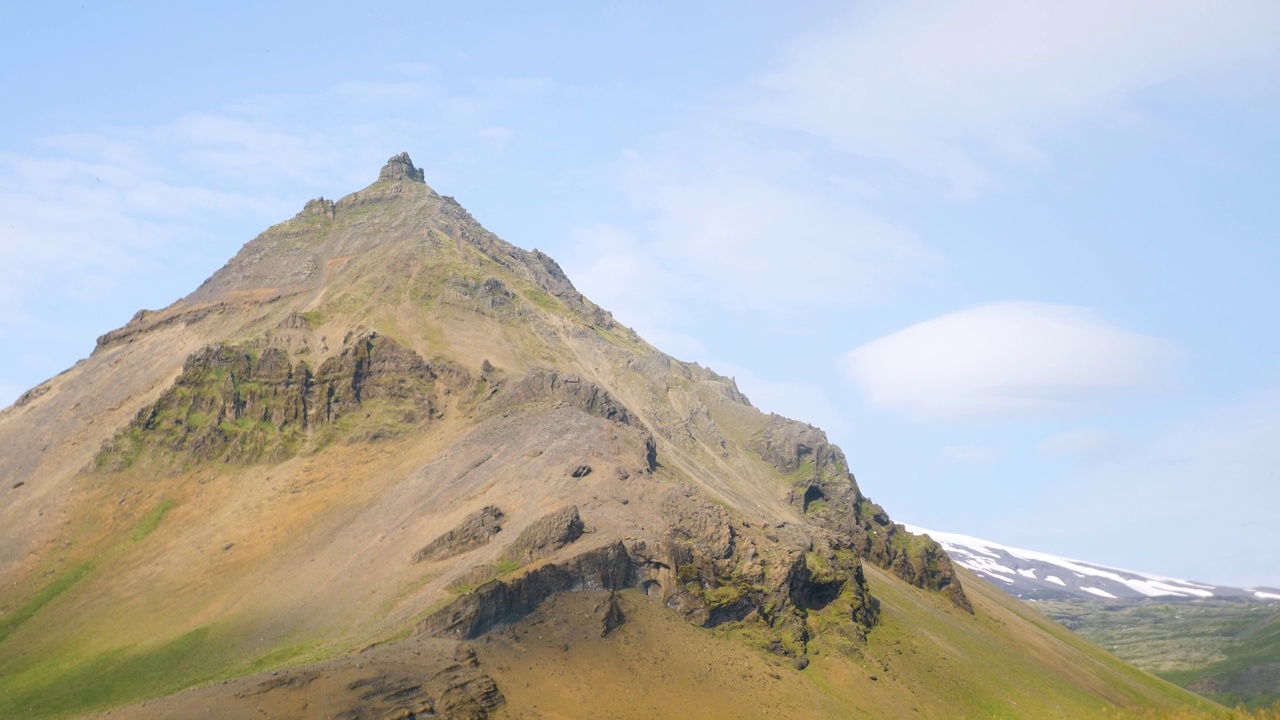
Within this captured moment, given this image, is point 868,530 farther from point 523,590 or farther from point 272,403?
point 523,590

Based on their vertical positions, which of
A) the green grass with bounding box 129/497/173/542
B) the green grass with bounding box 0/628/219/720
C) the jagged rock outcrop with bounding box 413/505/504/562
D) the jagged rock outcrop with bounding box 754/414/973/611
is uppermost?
the jagged rock outcrop with bounding box 754/414/973/611

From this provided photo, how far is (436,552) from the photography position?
112250 mm

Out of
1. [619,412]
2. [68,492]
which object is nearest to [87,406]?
[68,492]

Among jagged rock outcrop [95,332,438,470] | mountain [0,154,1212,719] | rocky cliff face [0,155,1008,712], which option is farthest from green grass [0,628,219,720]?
jagged rock outcrop [95,332,438,470]

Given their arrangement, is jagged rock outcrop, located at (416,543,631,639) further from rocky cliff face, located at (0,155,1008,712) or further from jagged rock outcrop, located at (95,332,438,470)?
jagged rock outcrop, located at (95,332,438,470)

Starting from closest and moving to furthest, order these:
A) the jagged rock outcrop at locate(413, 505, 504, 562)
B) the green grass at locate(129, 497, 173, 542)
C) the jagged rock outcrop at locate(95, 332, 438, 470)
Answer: the jagged rock outcrop at locate(413, 505, 504, 562) → the green grass at locate(129, 497, 173, 542) → the jagged rock outcrop at locate(95, 332, 438, 470)

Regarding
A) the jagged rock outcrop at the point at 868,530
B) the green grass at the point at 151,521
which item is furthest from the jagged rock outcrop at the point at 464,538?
the jagged rock outcrop at the point at 868,530

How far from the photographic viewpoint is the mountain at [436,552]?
86500mm

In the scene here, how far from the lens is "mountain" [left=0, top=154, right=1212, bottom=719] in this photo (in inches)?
3406

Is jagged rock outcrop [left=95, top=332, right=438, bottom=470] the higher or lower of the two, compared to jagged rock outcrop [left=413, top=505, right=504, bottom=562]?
higher

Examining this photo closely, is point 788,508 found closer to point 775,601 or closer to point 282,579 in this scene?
point 775,601

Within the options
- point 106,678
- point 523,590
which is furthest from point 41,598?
point 523,590

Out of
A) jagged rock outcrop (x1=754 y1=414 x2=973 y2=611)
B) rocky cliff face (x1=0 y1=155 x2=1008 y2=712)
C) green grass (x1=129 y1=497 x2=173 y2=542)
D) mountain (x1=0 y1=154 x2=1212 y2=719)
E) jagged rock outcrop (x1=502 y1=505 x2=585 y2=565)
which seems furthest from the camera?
jagged rock outcrop (x1=754 y1=414 x2=973 y2=611)

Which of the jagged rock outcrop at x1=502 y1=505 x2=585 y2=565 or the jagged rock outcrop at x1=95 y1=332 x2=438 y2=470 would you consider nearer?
the jagged rock outcrop at x1=502 y1=505 x2=585 y2=565
